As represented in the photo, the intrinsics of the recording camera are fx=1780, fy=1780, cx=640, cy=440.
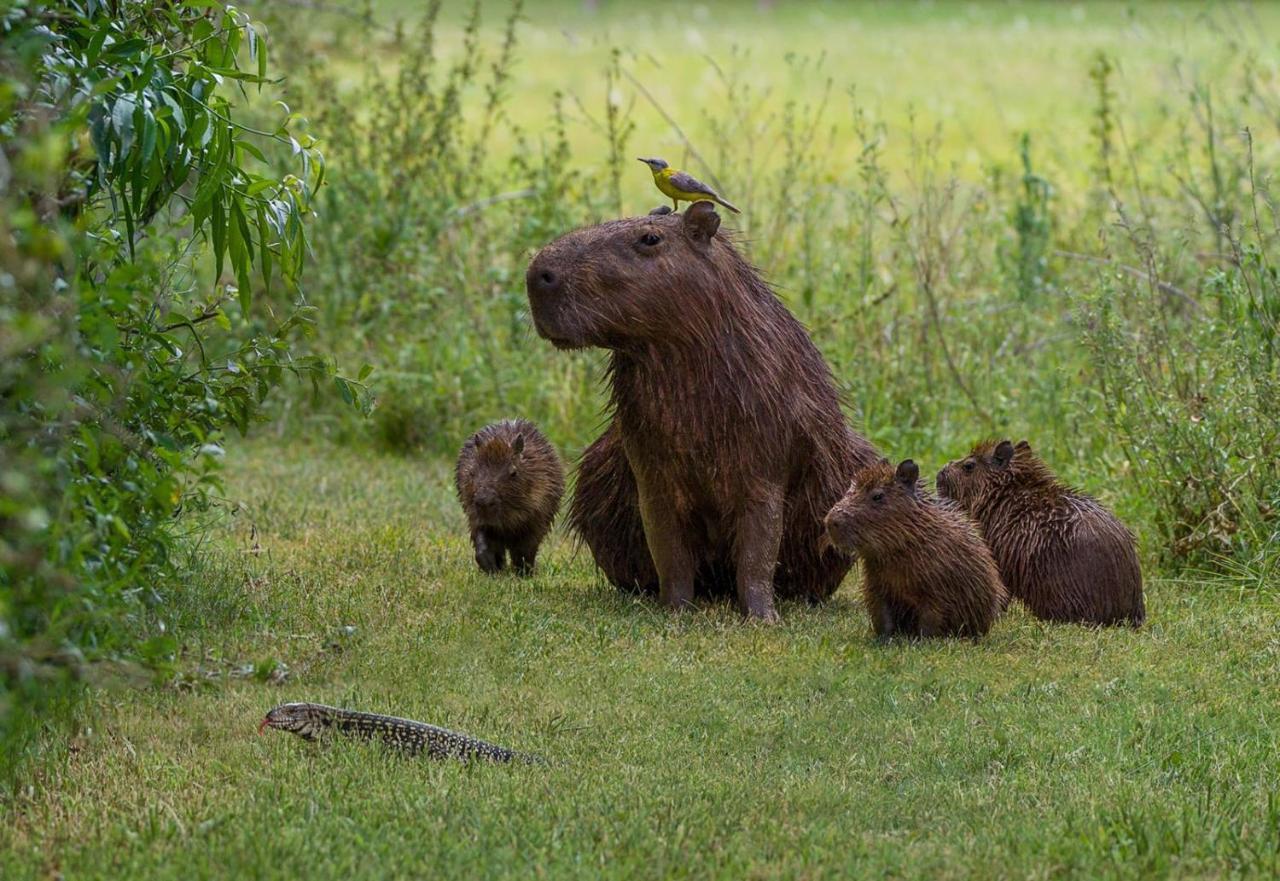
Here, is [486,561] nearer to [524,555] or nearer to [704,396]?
[524,555]

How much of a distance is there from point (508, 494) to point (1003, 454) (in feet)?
7.20

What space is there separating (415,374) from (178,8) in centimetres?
556

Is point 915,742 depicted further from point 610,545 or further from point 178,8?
point 178,8

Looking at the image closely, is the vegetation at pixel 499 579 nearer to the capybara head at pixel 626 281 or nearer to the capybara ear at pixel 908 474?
the capybara ear at pixel 908 474

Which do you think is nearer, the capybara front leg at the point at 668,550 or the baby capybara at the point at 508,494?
the capybara front leg at the point at 668,550

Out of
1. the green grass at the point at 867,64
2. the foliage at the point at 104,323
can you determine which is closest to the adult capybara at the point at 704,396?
the foliage at the point at 104,323

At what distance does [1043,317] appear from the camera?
11.4m

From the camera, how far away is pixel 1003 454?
23.8 ft

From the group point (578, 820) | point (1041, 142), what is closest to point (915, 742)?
point (578, 820)

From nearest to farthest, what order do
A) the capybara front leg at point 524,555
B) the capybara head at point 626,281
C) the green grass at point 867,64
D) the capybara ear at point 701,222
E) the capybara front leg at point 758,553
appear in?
the capybara head at point 626,281 → the capybara ear at point 701,222 → the capybara front leg at point 758,553 → the capybara front leg at point 524,555 → the green grass at point 867,64

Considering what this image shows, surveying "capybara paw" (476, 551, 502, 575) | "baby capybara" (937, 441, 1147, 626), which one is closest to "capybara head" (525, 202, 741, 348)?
"baby capybara" (937, 441, 1147, 626)

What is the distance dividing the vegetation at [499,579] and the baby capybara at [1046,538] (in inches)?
7.5

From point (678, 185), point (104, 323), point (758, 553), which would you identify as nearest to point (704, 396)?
point (758, 553)

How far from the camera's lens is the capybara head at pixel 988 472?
7.27 metres
